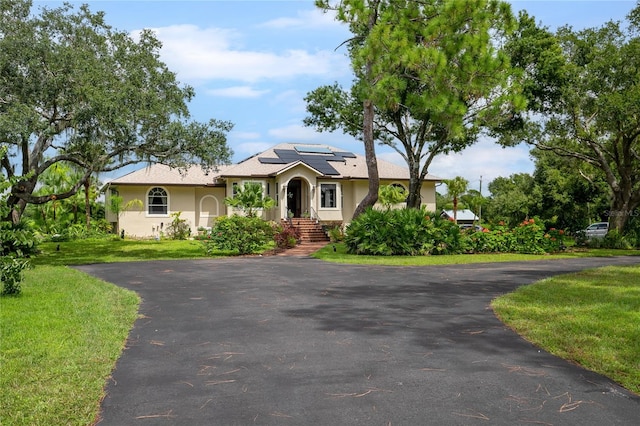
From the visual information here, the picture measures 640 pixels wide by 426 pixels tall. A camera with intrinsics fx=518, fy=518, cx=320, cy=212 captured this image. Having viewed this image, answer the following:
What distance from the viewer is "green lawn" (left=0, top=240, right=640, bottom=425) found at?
434 centimetres

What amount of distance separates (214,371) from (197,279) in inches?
289

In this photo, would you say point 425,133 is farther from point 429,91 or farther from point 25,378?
point 25,378

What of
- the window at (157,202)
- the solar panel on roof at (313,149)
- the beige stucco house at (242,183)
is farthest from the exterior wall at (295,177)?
the window at (157,202)

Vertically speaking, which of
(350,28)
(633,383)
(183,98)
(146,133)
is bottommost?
(633,383)

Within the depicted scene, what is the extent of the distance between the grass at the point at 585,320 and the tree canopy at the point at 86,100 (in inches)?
526

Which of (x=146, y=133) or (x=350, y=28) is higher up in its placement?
(x=350, y=28)

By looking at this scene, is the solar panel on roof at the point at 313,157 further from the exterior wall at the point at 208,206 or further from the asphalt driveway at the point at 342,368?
the asphalt driveway at the point at 342,368

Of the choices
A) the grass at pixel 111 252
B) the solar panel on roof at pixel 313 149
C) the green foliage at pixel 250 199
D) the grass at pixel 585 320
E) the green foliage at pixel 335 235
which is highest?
the solar panel on roof at pixel 313 149

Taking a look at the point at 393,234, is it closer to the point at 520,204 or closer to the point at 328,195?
the point at 328,195

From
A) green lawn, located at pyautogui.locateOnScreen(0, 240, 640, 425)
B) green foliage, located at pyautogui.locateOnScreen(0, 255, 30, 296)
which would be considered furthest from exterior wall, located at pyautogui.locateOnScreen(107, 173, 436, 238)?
green foliage, located at pyautogui.locateOnScreen(0, 255, 30, 296)

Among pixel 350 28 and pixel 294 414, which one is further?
pixel 350 28

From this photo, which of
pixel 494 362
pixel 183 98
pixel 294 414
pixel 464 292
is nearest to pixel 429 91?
pixel 183 98

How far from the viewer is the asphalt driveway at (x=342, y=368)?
13.1ft

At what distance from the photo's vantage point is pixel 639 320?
7102 millimetres
